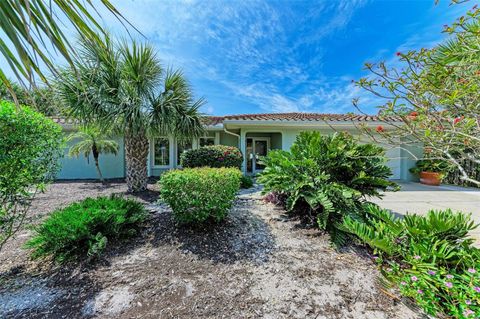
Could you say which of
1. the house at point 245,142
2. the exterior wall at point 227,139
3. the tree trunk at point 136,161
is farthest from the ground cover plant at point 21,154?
the exterior wall at point 227,139

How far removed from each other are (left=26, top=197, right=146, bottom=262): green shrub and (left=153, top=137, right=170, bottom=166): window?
28.6 ft

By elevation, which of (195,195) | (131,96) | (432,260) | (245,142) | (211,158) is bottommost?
(432,260)

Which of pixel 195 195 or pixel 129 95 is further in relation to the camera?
pixel 129 95

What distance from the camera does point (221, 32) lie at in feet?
20.8

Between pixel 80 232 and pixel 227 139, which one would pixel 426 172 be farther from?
pixel 80 232

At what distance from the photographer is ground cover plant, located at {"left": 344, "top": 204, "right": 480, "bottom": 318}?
86.5 inches

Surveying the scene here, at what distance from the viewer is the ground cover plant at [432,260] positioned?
2.20 m

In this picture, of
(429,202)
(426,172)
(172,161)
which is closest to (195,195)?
(429,202)

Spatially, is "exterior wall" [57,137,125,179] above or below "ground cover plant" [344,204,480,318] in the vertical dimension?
above

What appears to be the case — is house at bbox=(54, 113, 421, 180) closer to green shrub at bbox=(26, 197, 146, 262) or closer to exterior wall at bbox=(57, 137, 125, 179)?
exterior wall at bbox=(57, 137, 125, 179)

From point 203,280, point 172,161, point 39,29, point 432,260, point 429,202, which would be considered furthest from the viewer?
point 172,161

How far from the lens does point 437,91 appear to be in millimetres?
2186

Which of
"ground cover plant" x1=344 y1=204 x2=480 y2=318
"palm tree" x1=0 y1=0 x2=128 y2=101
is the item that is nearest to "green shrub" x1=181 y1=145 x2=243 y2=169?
"ground cover plant" x1=344 y1=204 x2=480 y2=318

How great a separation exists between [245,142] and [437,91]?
29.1 ft
